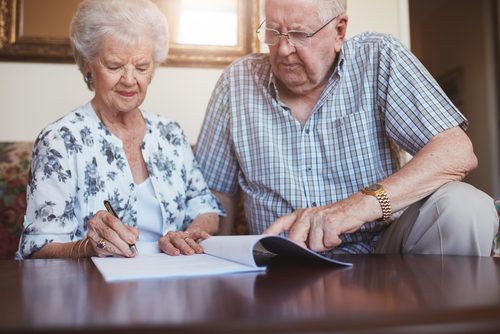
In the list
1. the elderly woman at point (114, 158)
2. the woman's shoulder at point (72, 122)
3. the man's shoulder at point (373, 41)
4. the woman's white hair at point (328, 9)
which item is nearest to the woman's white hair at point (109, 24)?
the elderly woman at point (114, 158)

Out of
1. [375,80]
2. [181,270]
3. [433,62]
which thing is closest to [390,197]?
[375,80]

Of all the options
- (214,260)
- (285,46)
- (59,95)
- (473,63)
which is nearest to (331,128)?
(285,46)

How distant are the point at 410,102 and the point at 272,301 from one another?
1.03 metres

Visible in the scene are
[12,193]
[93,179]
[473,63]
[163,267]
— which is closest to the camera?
[163,267]

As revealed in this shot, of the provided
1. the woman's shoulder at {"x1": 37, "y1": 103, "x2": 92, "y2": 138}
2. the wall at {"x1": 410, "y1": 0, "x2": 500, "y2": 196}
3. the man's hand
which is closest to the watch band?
the man's hand

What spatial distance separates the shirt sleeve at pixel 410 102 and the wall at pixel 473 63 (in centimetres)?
355

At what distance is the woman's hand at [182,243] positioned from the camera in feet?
3.71

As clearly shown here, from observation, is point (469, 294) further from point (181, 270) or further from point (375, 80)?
point (375, 80)

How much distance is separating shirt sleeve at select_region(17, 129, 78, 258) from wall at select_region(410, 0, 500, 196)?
4156 mm

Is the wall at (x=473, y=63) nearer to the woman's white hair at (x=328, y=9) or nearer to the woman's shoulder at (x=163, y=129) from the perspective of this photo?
the woman's white hair at (x=328, y=9)

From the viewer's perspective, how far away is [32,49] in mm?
2053

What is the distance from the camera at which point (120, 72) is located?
1.50 meters

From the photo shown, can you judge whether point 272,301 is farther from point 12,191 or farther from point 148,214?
point 12,191

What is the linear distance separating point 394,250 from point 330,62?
584 mm
